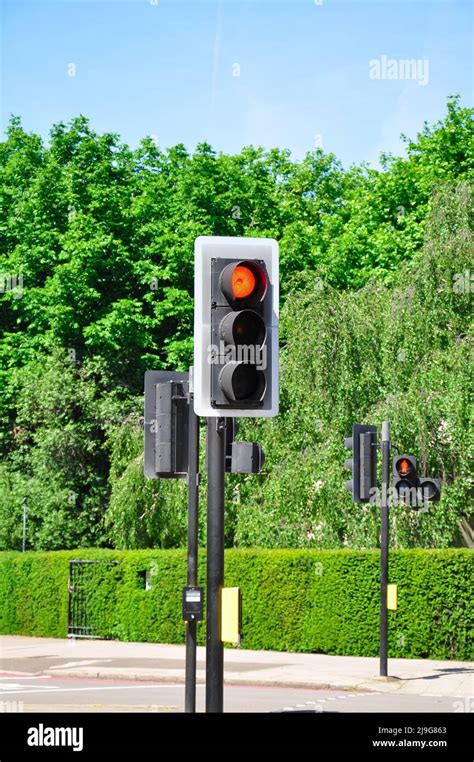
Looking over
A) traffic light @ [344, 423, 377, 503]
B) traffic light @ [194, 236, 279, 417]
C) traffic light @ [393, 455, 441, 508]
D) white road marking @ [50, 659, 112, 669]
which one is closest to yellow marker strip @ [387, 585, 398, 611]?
traffic light @ [393, 455, 441, 508]

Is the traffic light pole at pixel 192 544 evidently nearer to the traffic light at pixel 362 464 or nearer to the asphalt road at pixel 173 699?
the asphalt road at pixel 173 699

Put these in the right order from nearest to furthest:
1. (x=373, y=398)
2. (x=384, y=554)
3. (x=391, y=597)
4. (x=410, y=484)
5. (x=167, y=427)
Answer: (x=167, y=427) → (x=410, y=484) → (x=384, y=554) → (x=391, y=597) → (x=373, y=398)

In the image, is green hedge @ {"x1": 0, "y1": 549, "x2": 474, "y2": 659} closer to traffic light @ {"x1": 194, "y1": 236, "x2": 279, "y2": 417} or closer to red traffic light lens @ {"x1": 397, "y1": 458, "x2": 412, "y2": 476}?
red traffic light lens @ {"x1": 397, "y1": 458, "x2": 412, "y2": 476}

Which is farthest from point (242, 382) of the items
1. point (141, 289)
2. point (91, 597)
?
point (141, 289)

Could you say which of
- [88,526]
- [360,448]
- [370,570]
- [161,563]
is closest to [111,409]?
A: [88,526]

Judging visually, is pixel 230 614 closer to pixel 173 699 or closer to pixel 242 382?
pixel 242 382

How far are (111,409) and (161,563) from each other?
11049 mm

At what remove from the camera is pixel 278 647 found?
2673 cm

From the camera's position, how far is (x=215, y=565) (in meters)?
8.40

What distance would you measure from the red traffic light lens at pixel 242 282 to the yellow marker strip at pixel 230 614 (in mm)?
1989

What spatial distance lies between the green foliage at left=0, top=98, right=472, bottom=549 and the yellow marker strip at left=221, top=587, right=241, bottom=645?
1995cm

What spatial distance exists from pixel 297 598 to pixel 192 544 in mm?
12761
